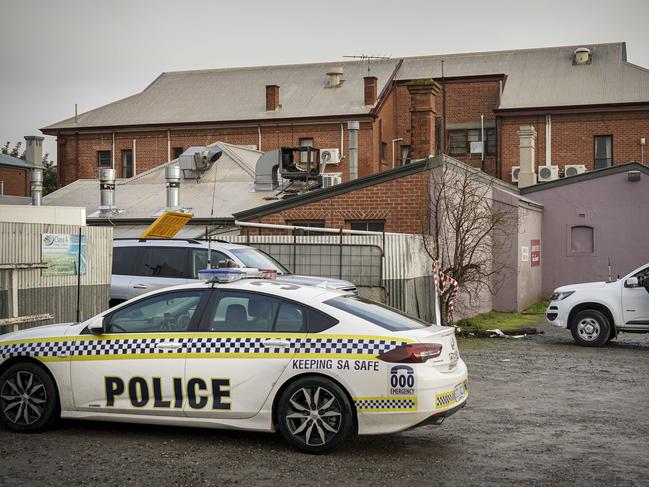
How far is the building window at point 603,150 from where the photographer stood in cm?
4541

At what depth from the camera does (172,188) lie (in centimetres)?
2623

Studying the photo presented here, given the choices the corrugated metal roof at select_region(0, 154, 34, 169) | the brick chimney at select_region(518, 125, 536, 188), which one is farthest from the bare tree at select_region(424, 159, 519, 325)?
Result: the corrugated metal roof at select_region(0, 154, 34, 169)

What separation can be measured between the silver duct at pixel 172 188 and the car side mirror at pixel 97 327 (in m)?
17.2

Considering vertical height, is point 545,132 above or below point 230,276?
above

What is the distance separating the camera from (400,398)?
26.5ft

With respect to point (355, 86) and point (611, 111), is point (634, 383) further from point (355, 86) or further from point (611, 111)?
point (355, 86)

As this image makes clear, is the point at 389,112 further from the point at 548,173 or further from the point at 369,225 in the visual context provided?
the point at 369,225

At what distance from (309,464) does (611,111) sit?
40.4 m

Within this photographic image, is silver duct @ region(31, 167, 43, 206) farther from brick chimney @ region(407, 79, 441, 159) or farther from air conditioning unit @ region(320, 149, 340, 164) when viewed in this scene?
air conditioning unit @ region(320, 149, 340, 164)

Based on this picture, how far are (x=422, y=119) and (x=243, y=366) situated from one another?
16.2m

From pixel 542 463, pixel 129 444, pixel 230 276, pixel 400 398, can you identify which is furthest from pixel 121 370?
pixel 542 463

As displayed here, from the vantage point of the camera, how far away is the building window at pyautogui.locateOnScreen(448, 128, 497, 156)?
4812cm

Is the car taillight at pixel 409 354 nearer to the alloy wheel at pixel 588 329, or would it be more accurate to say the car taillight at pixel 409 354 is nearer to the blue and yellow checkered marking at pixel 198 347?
the blue and yellow checkered marking at pixel 198 347

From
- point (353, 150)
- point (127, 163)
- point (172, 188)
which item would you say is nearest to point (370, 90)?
point (127, 163)
